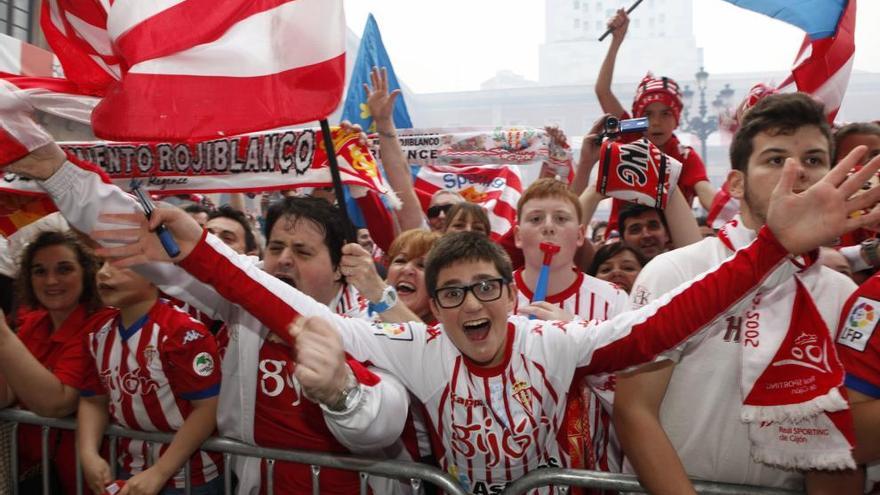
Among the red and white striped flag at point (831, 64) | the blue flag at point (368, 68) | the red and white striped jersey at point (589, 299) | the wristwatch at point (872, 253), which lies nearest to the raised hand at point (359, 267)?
the red and white striped jersey at point (589, 299)

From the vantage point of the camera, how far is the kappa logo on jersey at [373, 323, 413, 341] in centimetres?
261

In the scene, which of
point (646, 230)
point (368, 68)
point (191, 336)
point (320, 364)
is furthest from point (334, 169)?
point (368, 68)

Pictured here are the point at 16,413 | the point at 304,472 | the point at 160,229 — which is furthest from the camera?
the point at 16,413

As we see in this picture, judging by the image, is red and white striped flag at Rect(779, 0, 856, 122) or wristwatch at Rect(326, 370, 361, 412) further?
red and white striped flag at Rect(779, 0, 856, 122)

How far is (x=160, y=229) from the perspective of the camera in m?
2.38

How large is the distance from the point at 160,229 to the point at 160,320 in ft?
2.24

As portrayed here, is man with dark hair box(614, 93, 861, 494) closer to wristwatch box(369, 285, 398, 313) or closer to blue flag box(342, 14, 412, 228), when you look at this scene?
wristwatch box(369, 285, 398, 313)

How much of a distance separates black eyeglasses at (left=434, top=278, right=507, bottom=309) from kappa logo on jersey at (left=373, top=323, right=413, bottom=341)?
0.15 metres

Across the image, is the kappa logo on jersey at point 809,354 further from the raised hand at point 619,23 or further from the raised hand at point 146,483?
the raised hand at point 619,23

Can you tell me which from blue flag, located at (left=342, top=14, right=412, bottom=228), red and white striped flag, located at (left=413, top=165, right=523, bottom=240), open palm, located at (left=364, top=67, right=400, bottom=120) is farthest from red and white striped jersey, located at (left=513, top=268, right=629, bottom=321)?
blue flag, located at (left=342, top=14, right=412, bottom=228)

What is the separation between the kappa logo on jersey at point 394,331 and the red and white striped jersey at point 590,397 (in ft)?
1.89

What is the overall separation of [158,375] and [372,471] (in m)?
0.93

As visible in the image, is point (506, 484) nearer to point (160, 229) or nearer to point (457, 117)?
point (160, 229)

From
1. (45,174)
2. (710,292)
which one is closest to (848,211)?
(710,292)
